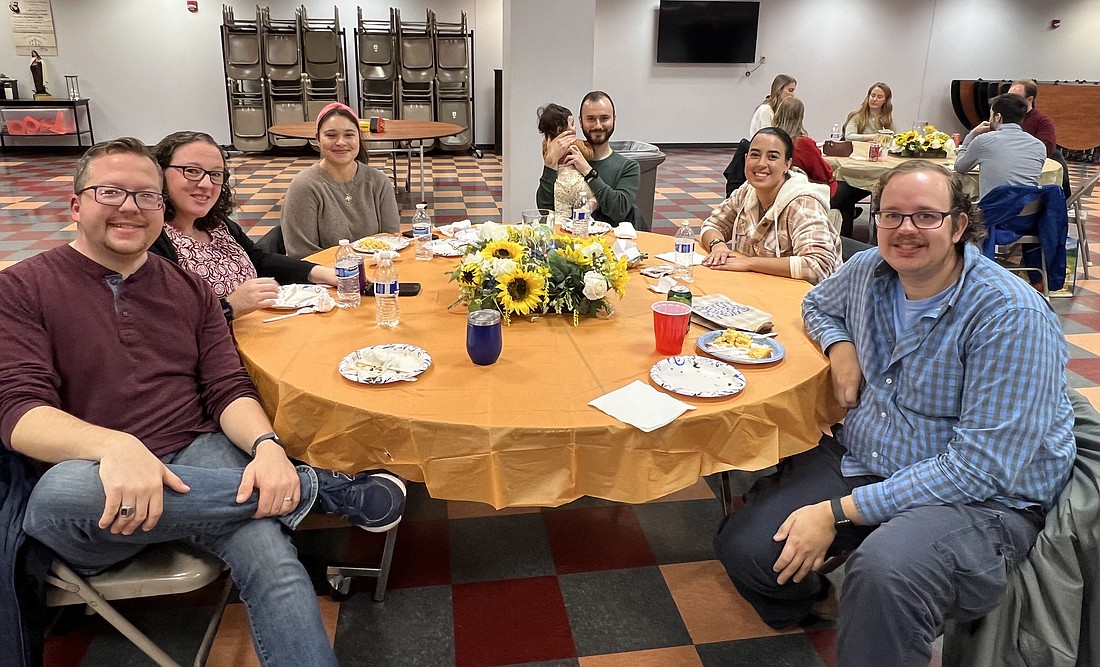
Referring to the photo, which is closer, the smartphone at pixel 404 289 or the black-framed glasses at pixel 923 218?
the black-framed glasses at pixel 923 218

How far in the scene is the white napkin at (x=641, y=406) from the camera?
1639 mm

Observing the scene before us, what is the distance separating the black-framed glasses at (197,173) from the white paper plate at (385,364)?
0.88m

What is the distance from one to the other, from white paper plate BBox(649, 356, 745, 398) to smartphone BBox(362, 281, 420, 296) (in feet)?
3.05

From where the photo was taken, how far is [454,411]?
166cm

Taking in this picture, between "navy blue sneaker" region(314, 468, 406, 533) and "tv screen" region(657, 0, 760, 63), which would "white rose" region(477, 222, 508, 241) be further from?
"tv screen" region(657, 0, 760, 63)

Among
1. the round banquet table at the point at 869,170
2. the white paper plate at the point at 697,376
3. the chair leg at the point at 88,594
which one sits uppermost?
the round banquet table at the point at 869,170

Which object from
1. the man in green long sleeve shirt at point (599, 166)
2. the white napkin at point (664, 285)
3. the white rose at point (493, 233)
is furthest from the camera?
the man in green long sleeve shirt at point (599, 166)

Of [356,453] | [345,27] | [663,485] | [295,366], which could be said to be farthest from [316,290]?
[345,27]

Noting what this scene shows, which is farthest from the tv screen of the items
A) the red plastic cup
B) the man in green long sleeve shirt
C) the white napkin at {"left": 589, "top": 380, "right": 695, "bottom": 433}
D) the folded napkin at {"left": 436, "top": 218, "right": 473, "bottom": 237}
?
the white napkin at {"left": 589, "top": 380, "right": 695, "bottom": 433}

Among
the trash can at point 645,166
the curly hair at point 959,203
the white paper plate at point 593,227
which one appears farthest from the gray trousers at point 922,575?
the trash can at point 645,166

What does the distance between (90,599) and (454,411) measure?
0.84 m

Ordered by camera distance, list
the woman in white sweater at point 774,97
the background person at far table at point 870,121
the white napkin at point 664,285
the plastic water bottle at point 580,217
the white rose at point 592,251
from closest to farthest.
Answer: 1. the white rose at point 592,251
2. the white napkin at point 664,285
3. the plastic water bottle at point 580,217
4. the woman in white sweater at point 774,97
5. the background person at far table at point 870,121

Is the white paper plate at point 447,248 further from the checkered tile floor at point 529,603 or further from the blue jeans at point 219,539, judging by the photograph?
the blue jeans at point 219,539

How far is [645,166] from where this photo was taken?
17.4 feet
